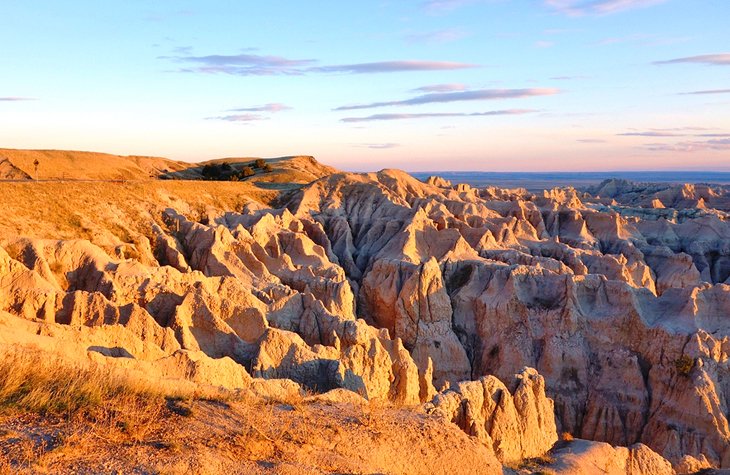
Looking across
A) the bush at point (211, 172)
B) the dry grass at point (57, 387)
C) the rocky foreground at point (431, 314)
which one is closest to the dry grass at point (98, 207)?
the rocky foreground at point (431, 314)

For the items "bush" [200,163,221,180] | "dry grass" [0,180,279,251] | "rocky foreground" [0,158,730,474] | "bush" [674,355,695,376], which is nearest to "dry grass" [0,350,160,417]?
"rocky foreground" [0,158,730,474]

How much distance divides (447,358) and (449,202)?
20.9m

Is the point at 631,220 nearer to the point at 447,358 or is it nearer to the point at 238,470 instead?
the point at 447,358

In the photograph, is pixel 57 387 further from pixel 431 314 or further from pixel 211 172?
pixel 211 172

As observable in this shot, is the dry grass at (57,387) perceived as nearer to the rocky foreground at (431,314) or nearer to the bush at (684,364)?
the rocky foreground at (431,314)

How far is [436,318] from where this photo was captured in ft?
99.2

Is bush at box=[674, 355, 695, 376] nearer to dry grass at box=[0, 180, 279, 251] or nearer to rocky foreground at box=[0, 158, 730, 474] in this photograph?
rocky foreground at box=[0, 158, 730, 474]

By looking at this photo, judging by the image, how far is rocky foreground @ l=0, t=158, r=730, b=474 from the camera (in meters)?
16.0

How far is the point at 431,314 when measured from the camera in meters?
30.2

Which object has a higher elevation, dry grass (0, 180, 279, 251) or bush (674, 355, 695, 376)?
dry grass (0, 180, 279, 251)

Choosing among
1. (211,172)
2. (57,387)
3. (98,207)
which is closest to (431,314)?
(98,207)

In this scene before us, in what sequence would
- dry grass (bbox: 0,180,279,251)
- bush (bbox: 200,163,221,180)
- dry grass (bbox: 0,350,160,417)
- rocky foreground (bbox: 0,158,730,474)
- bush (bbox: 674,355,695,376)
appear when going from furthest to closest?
1. bush (bbox: 200,163,221,180)
2. dry grass (bbox: 0,180,279,251)
3. bush (bbox: 674,355,695,376)
4. rocky foreground (bbox: 0,158,730,474)
5. dry grass (bbox: 0,350,160,417)

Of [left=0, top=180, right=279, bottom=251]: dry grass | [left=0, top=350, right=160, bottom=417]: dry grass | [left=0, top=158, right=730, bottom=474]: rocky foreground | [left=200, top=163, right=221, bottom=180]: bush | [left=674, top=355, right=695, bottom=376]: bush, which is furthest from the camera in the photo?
[left=200, top=163, right=221, bottom=180]: bush

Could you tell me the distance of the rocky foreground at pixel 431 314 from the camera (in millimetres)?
15961
